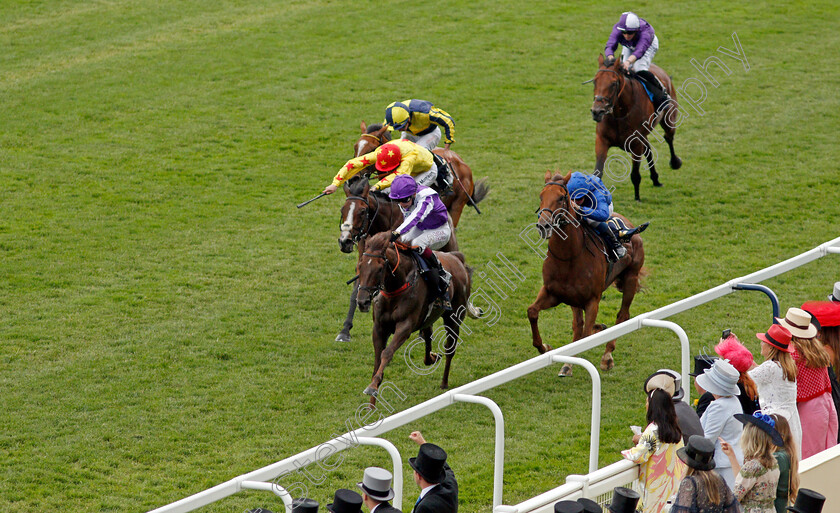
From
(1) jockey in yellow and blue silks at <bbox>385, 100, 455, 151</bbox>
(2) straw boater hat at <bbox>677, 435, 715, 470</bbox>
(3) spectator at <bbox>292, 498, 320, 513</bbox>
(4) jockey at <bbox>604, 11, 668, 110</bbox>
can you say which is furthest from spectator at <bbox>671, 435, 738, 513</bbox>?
(4) jockey at <bbox>604, 11, 668, 110</bbox>

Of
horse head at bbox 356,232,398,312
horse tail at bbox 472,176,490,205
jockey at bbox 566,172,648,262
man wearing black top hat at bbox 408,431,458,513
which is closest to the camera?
man wearing black top hat at bbox 408,431,458,513

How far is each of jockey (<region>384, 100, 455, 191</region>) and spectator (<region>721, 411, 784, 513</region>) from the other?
5514mm

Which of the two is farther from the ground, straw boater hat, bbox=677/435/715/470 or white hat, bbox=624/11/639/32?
straw boater hat, bbox=677/435/715/470

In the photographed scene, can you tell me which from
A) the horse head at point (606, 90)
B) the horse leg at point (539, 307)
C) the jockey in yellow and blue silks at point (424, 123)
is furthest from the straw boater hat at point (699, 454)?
the horse head at point (606, 90)

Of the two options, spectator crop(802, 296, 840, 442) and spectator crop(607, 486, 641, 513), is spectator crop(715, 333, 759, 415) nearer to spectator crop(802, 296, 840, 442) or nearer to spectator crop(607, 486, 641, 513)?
spectator crop(802, 296, 840, 442)

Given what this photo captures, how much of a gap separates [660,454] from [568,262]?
3.52 meters

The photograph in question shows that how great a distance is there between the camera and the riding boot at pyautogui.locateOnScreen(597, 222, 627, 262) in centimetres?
826

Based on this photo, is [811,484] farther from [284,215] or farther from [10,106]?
[10,106]

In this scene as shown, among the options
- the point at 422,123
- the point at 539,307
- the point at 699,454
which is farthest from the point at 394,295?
the point at 699,454

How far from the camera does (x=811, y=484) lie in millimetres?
4895

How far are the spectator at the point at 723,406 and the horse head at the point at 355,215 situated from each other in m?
3.99

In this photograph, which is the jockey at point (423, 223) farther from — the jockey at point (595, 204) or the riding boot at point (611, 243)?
the riding boot at point (611, 243)

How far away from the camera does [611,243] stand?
27.3 ft

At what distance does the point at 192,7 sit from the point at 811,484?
16.5 m
